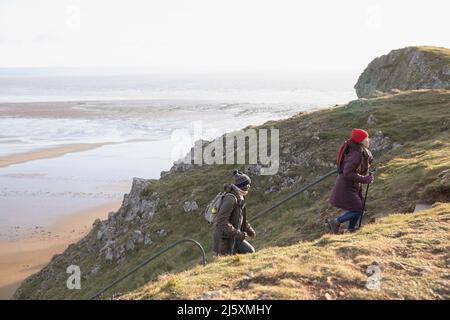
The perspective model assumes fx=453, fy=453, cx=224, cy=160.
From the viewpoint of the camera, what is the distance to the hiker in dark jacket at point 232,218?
10.3 m

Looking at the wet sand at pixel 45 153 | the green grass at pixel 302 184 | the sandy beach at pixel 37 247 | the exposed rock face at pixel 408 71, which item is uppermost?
the exposed rock face at pixel 408 71

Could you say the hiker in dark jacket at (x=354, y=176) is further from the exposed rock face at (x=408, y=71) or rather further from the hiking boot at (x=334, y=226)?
the exposed rock face at (x=408, y=71)

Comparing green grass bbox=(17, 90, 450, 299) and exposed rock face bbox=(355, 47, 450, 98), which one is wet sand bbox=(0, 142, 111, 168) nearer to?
→ green grass bbox=(17, 90, 450, 299)

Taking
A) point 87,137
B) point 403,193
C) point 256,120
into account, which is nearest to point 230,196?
point 403,193

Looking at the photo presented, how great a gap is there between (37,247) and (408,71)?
37902mm

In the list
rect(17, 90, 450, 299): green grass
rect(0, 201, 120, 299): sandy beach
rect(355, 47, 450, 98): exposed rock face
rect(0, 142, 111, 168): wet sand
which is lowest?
rect(0, 201, 120, 299): sandy beach

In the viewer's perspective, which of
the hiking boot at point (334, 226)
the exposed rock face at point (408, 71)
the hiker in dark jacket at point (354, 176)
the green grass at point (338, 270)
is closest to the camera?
the green grass at point (338, 270)

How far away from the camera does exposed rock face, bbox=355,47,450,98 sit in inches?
1610

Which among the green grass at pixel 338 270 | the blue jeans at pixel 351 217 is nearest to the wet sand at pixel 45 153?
the blue jeans at pixel 351 217

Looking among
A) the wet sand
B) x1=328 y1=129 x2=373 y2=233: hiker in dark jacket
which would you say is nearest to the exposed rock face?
x1=328 y1=129 x2=373 y2=233: hiker in dark jacket

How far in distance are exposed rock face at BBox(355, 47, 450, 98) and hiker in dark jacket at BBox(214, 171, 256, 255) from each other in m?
30.4

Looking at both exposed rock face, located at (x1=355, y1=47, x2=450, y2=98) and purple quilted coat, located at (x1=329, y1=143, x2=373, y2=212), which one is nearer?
purple quilted coat, located at (x1=329, y1=143, x2=373, y2=212)

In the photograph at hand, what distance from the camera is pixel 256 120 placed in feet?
281

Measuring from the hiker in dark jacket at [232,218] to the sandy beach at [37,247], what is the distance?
19314 mm
